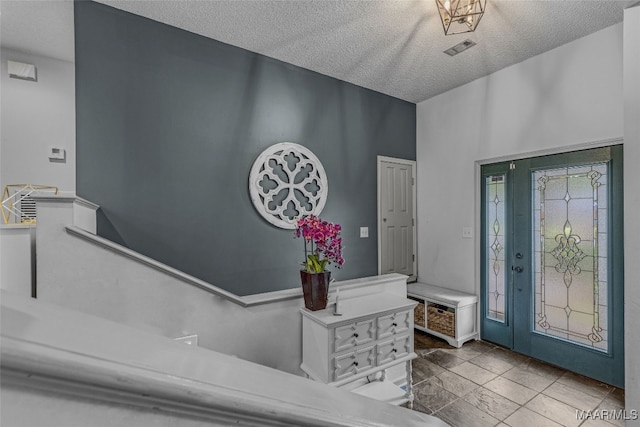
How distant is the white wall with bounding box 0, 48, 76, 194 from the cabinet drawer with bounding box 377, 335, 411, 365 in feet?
11.9

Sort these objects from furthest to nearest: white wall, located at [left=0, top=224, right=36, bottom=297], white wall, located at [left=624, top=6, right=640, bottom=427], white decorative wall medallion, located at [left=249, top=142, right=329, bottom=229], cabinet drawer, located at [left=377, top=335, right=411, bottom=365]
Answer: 1. white decorative wall medallion, located at [left=249, top=142, right=329, bottom=229]
2. cabinet drawer, located at [left=377, top=335, right=411, bottom=365]
3. white wall, located at [left=624, top=6, right=640, bottom=427]
4. white wall, located at [left=0, top=224, right=36, bottom=297]

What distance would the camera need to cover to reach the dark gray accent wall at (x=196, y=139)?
7.45 ft

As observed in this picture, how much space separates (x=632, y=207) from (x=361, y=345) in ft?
6.99

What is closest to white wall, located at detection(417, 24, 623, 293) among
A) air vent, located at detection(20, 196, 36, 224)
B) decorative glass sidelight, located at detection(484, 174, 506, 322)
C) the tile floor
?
decorative glass sidelight, located at detection(484, 174, 506, 322)

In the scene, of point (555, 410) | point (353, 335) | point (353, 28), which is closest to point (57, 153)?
point (353, 28)

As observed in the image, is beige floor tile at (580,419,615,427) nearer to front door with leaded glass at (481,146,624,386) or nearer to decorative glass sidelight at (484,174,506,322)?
front door with leaded glass at (481,146,624,386)

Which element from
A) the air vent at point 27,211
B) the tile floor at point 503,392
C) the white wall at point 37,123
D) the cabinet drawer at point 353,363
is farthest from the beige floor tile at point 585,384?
the white wall at point 37,123

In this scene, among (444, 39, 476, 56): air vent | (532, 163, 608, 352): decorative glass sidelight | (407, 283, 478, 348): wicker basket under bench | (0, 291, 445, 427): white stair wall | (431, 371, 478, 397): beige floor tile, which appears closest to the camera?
(0, 291, 445, 427): white stair wall

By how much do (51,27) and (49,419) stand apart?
3605mm

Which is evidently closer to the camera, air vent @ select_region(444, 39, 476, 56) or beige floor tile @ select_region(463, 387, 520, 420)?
beige floor tile @ select_region(463, 387, 520, 420)

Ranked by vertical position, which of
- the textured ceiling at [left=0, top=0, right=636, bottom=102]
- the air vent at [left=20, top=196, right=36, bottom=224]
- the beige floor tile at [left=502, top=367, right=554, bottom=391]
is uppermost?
the textured ceiling at [left=0, top=0, right=636, bottom=102]

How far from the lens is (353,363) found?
2.25 m

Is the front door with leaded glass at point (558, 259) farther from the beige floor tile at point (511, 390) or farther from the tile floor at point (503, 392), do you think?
the beige floor tile at point (511, 390)

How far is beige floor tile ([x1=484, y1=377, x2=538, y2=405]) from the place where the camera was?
→ 2398 mm
